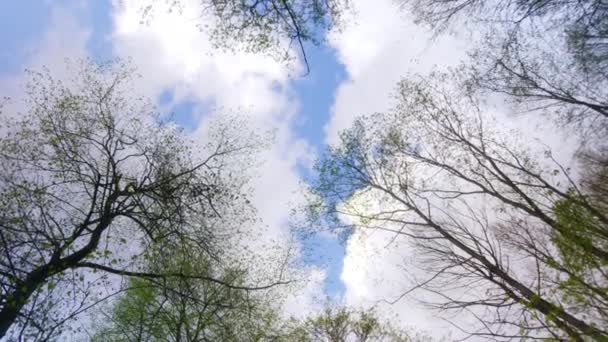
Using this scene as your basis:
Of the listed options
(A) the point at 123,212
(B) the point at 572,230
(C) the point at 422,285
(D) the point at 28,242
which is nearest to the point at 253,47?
(A) the point at 123,212

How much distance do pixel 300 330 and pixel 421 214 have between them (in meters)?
8.20

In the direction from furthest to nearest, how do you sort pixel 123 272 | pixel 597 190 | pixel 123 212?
1. pixel 597 190
2. pixel 123 212
3. pixel 123 272

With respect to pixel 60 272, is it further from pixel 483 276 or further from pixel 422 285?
pixel 483 276

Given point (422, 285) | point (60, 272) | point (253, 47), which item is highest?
point (253, 47)

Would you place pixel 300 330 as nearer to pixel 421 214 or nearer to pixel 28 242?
pixel 421 214

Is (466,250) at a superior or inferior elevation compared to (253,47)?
inferior

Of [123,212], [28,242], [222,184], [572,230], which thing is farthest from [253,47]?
[572,230]

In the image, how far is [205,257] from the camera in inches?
331

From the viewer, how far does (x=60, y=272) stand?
18.0 feet

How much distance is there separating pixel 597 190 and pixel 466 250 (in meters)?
2.96

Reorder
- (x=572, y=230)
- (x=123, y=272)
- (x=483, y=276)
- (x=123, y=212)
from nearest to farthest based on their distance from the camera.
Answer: (x=572, y=230) < (x=123, y=272) < (x=483, y=276) < (x=123, y=212)

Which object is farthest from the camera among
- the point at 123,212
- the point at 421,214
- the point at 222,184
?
the point at 421,214

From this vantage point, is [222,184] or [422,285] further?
[222,184]

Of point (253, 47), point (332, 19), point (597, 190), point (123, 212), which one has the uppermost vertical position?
point (332, 19)
